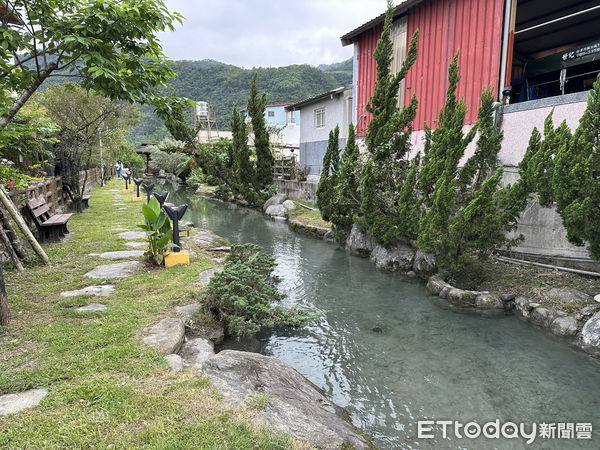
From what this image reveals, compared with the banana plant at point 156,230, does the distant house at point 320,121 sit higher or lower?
higher

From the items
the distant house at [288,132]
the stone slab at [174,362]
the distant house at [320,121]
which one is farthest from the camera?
the distant house at [288,132]

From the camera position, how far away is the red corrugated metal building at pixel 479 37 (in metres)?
10.0

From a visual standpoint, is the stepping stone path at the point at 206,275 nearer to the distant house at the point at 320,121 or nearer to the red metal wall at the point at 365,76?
the red metal wall at the point at 365,76

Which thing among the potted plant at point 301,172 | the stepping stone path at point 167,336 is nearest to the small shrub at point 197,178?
the potted plant at point 301,172

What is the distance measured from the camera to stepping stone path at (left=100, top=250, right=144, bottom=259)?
7747 millimetres

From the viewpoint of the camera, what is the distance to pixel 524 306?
6652 millimetres

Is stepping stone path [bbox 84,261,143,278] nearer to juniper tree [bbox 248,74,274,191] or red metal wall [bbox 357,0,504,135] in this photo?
red metal wall [bbox 357,0,504,135]

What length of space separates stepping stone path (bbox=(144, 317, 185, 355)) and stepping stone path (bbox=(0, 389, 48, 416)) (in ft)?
3.55

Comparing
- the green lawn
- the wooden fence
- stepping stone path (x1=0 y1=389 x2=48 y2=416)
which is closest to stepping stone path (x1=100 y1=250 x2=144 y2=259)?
the wooden fence

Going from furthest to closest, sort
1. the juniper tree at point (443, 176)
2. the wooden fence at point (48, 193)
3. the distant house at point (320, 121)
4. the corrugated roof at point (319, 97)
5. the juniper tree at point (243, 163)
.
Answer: the juniper tree at point (243, 163) → the distant house at point (320, 121) → the corrugated roof at point (319, 97) → the wooden fence at point (48, 193) → the juniper tree at point (443, 176)

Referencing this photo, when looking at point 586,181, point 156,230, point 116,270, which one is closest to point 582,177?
point 586,181

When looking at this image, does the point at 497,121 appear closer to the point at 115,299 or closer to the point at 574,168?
the point at 574,168

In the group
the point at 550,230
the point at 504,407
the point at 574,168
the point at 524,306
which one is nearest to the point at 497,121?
the point at 550,230

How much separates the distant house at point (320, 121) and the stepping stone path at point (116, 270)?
1378cm
